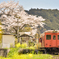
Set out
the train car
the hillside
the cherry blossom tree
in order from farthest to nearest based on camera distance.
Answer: the hillside → the cherry blossom tree → the train car

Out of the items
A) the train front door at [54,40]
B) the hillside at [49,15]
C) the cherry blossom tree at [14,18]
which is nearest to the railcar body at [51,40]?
the train front door at [54,40]

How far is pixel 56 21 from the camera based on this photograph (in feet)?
292

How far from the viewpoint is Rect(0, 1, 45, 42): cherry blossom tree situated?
1243 inches

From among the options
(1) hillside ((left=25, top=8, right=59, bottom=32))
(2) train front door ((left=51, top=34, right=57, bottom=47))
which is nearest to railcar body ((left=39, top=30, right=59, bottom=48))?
(2) train front door ((left=51, top=34, right=57, bottom=47))

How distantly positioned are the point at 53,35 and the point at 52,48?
153cm

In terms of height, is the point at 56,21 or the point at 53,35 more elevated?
the point at 56,21

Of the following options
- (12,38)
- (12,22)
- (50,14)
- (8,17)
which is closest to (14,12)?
(8,17)

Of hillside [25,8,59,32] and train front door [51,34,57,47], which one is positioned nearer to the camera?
train front door [51,34,57,47]

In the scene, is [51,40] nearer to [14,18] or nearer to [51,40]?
[51,40]

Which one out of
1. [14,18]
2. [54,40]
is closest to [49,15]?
[14,18]

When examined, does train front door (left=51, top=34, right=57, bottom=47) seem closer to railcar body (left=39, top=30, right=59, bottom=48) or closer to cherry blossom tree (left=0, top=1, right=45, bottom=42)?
railcar body (left=39, top=30, right=59, bottom=48)

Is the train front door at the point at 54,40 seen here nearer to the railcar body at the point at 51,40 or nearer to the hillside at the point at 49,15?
the railcar body at the point at 51,40

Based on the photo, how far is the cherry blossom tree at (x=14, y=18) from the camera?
3158 centimetres

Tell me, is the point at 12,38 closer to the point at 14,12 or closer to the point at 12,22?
the point at 12,22
